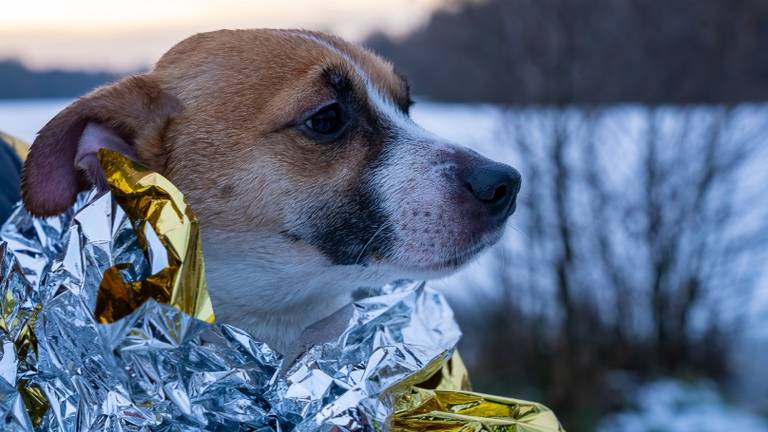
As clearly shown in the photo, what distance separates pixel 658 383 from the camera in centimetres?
533

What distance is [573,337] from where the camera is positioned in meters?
5.32

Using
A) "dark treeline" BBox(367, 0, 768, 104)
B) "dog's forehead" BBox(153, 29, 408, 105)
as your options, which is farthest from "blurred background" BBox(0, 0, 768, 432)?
"dog's forehead" BBox(153, 29, 408, 105)

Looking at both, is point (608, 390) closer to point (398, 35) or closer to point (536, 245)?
point (536, 245)

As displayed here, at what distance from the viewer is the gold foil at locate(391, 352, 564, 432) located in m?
1.53

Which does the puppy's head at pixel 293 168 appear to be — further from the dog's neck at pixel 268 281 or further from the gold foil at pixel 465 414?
the gold foil at pixel 465 414

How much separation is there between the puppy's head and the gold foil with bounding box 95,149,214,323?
1.68 ft

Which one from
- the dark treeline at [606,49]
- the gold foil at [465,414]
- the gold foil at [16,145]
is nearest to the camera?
the gold foil at [465,414]

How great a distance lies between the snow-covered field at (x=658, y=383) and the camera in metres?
4.82

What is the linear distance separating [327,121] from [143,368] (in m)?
0.91

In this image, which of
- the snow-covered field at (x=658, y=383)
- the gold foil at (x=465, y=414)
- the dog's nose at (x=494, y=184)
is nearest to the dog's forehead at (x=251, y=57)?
the dog's nose at (x=494, y=184)

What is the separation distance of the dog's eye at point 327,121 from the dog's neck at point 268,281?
11.8 inches

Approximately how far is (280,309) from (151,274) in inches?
26.1

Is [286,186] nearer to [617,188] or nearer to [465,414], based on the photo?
[465,414]

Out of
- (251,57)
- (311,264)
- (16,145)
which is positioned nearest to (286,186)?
(311,264)
